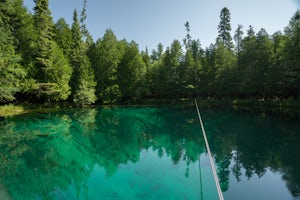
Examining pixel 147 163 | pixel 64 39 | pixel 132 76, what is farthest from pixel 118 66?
pixel 147 163

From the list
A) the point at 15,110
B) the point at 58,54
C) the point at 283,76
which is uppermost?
the point at 58,54

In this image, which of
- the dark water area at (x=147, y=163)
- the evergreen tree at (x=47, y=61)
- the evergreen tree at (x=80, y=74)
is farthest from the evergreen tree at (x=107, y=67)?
the dark water area at (x=147, y=163)

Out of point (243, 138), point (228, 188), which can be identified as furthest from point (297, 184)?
point (243, 138)

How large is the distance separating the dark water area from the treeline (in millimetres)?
11905

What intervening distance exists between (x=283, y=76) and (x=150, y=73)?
1945 cm

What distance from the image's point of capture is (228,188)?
593 centimetres

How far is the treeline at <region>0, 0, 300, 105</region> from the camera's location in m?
23.6

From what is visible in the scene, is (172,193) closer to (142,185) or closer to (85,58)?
(142,185)

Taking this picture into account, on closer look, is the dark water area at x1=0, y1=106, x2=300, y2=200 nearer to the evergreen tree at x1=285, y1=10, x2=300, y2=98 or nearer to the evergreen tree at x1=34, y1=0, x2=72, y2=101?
the evergreen tree at x1=285, y1=10, x2=300, y2=98

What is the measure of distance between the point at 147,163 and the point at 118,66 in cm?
2799

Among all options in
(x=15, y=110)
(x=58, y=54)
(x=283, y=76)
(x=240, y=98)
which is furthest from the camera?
(x=240, y=98)

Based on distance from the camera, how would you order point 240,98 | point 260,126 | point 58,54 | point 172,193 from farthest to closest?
point 240,98 < point 58,54 < point 260,126 < point 172,193

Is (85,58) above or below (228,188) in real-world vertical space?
above

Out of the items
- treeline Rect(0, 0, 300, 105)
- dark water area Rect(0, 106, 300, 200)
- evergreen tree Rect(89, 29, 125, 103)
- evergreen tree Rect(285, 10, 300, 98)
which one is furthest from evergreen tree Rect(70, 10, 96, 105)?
evergreen tree Rect(285, 10, 300, 98)
